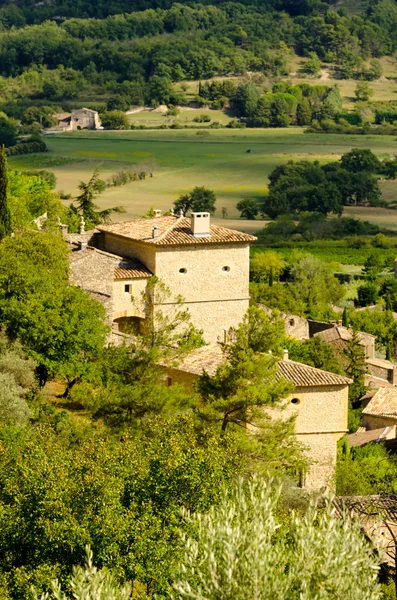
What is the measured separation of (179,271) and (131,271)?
3.77ft

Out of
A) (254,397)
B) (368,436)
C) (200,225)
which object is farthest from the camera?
(368,436)

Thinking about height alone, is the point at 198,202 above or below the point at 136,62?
above

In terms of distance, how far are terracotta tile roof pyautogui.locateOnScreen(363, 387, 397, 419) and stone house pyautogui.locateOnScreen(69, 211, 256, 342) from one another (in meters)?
5.42

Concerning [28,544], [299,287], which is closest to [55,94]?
[299,287]

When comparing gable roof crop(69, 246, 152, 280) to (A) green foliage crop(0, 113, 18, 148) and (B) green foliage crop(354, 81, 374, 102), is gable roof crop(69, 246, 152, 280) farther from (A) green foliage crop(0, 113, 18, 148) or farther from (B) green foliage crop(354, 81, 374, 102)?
(B) green foliage crop(354, 81, 374, 102)

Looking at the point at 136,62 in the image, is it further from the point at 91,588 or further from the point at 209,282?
the point at 91,588

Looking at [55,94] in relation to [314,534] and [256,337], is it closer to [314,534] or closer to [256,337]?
[256,337]

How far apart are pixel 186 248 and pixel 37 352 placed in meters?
6.11

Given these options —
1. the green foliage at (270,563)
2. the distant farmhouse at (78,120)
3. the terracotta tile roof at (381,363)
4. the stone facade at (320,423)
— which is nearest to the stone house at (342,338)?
the terracotta tile roof at (381,363)

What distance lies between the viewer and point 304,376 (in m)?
27.3

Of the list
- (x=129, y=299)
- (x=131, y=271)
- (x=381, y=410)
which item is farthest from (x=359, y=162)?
(x=129, y=299)

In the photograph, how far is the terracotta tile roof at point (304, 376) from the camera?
2705 centimetres

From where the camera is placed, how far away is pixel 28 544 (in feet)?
54.7

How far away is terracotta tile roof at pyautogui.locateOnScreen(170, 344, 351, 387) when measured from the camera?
1065 inches
